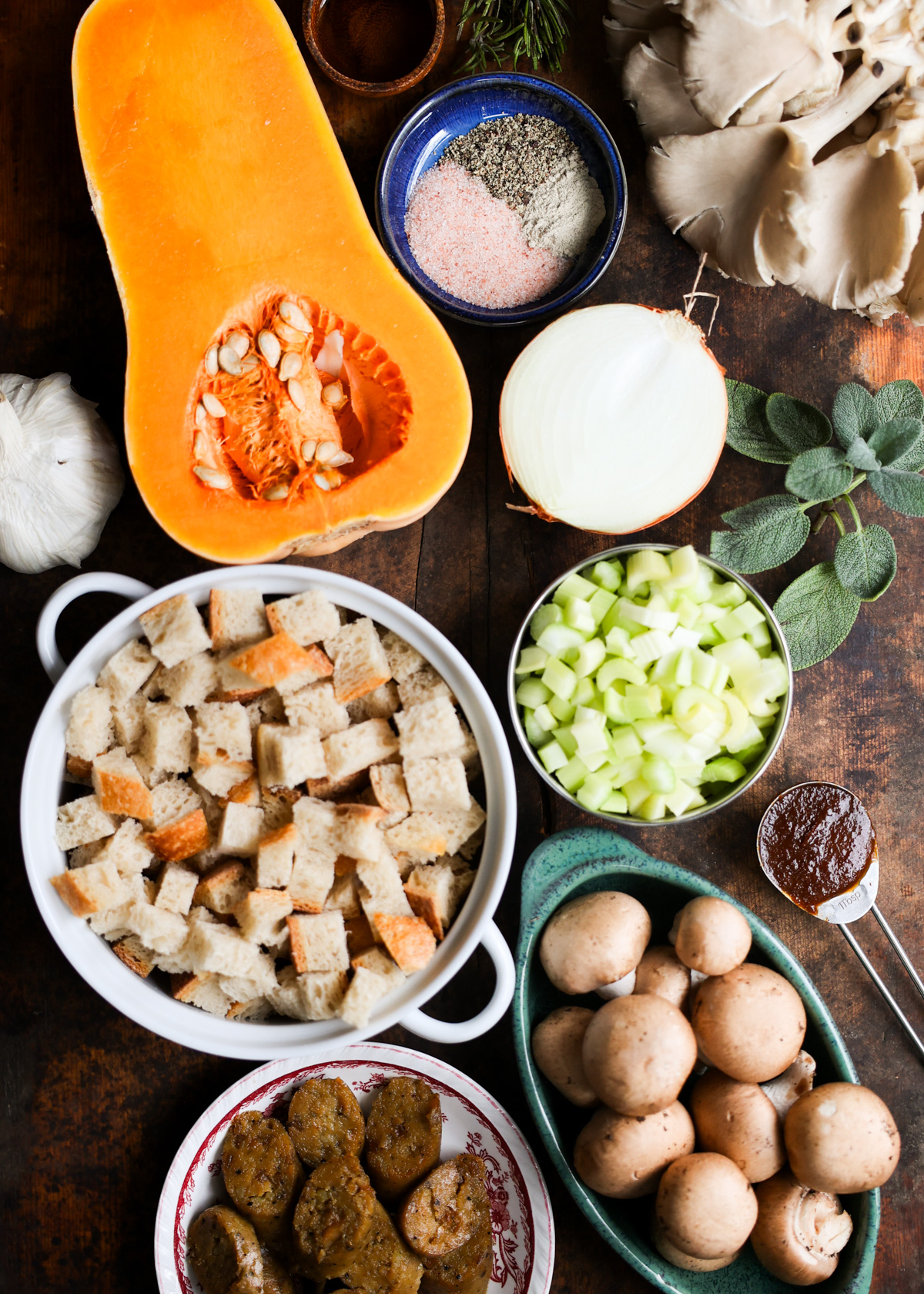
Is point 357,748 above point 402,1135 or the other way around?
above

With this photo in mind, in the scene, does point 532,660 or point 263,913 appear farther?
point 532,660

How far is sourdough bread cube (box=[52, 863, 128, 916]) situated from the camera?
126 cm

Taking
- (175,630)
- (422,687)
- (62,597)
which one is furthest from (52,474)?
(422,687)

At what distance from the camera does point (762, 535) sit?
1490mm

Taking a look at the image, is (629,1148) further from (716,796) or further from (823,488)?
(823,488)

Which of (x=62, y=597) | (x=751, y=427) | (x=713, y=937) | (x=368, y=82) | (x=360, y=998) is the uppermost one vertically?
(x=368, y=82)

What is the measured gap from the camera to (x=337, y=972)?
1.32m

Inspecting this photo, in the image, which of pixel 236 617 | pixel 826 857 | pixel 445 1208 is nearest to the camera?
pixel 236 617

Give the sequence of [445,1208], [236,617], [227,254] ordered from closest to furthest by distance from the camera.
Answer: [227,254], [236,617], [445,1208]

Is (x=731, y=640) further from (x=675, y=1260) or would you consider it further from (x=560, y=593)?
(x=675, y=1260)

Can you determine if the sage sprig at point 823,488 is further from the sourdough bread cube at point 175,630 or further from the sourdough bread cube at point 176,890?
the sourdough bread cube at point 176,890

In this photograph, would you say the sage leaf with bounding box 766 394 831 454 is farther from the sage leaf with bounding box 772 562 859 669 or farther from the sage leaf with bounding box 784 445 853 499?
the sage leaf with bounding box 772 562 859 669

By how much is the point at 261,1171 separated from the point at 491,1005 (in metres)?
0.47

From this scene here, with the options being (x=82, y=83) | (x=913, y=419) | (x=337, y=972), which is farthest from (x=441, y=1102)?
(x=82, y=83)
